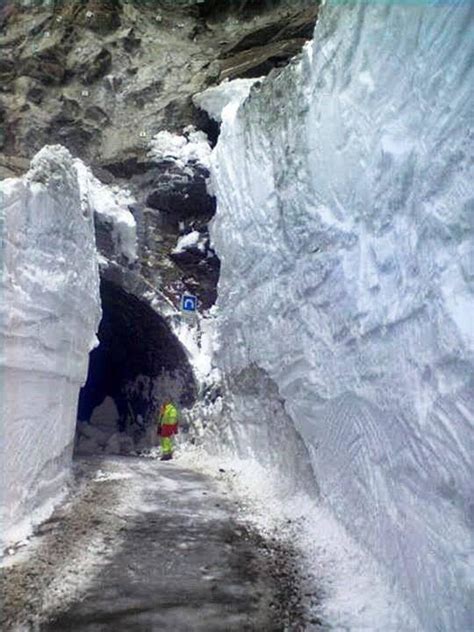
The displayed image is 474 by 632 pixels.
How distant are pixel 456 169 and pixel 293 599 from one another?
2835mm

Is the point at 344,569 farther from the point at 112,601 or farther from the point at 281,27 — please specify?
the point at 281,27

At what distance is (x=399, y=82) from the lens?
4.29m

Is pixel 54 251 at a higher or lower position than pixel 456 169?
higher

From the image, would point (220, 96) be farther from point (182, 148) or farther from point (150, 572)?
point (150, 572)

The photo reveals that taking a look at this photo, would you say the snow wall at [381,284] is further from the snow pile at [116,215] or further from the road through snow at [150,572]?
the snow pile at [116,215]

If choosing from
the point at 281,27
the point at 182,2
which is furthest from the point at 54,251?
the point at 182,2

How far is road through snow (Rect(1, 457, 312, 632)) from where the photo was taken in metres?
3.59

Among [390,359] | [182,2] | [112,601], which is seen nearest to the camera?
[112,601]

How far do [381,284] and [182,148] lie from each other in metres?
9.43

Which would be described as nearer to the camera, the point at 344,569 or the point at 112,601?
the point at 112,601

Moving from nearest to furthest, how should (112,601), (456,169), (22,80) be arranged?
(456,169) → (112,601) → (22,80)

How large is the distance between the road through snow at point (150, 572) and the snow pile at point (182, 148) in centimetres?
810

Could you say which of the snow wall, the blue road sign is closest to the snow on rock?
the blue road sign

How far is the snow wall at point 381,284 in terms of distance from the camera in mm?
3301
